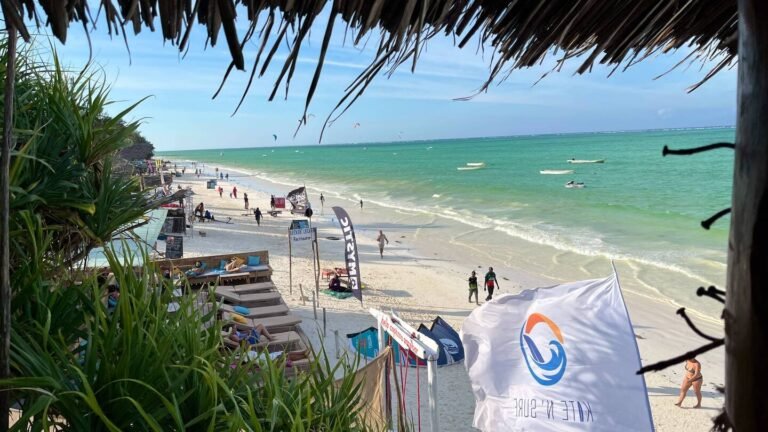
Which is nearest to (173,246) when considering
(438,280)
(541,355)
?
(438,280)

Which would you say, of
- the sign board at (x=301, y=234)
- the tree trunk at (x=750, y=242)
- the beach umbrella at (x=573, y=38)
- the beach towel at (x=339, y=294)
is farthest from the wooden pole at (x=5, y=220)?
the beach towel at (x=339, y=294)

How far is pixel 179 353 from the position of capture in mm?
2230

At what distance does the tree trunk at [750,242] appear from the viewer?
40 centimetres

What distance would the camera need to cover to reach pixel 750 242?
1.33 ft

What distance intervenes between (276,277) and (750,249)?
17.1 m

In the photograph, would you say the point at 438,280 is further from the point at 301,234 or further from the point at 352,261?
the point at 352,261

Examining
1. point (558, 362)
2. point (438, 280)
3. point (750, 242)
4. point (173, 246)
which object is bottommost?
point (438, 280)

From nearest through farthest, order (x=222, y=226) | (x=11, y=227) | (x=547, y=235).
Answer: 1. (x=11, y=227)
2. (x=547, y=235)
3. (x=222, y=226)

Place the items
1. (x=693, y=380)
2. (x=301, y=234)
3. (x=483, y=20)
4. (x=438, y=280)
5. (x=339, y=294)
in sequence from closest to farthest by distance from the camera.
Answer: (x=483, y=20) < (x=693, y=380) < (x=301, y=234) < (x=339, y=294) < (x=438, y=280)

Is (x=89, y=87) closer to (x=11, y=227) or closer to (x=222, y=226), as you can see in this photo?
(x=11, y=227)

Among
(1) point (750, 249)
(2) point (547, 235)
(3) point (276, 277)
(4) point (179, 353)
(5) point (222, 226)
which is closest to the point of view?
(1) point (750, 249)


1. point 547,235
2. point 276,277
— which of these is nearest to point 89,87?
point 276,277

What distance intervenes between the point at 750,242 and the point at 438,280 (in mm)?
17041

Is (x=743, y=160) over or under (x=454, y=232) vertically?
over
